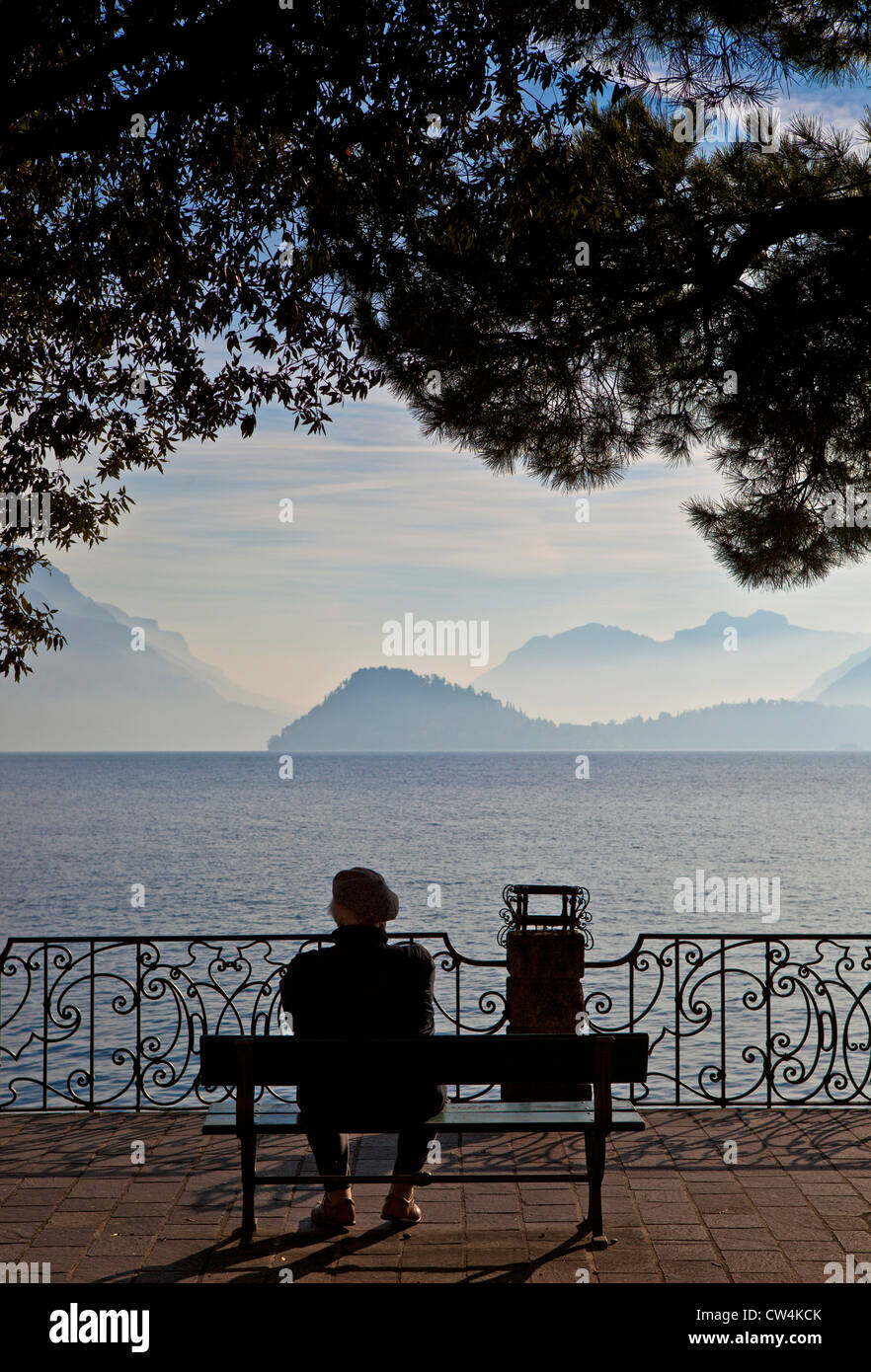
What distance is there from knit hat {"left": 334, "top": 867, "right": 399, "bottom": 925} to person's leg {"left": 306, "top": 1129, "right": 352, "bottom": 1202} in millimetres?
974

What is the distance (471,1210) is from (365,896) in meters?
1.63

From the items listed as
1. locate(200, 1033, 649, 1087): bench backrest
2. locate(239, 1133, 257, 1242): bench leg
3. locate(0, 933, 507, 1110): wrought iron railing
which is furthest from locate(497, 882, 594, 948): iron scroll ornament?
locate(0, 933, 507, 1110): wrought iron railing

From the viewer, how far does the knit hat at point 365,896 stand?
5.11 metres

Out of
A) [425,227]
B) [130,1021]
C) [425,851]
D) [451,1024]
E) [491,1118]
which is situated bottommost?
[130,1021]

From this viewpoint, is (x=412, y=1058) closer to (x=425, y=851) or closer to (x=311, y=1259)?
(x=311, y=1259)

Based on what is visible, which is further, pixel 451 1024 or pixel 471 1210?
pixel 451 1024

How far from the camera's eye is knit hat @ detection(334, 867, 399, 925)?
16.8ft

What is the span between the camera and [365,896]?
201 inches

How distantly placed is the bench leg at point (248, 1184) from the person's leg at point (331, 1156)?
269mm

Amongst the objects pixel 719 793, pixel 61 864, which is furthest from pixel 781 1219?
pixel 719 793

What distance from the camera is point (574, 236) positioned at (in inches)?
264

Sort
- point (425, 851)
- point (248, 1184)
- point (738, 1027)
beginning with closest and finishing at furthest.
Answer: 1. point (248, 1184)
2. point (738, 1027)
3. point (425, 851)

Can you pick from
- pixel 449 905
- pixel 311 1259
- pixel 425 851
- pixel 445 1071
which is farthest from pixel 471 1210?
pixel 425 851

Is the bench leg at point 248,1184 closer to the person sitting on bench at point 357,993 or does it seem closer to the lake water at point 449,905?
the person sitting on bench at point 357,993
